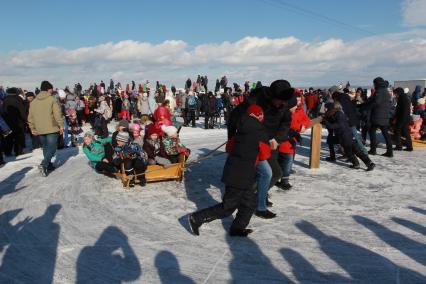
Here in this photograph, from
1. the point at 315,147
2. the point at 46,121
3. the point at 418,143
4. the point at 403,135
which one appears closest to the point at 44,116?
the point at 46,121

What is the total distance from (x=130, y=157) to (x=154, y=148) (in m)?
0.64

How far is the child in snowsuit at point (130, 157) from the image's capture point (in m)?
6.64

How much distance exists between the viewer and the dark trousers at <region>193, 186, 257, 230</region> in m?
4.31

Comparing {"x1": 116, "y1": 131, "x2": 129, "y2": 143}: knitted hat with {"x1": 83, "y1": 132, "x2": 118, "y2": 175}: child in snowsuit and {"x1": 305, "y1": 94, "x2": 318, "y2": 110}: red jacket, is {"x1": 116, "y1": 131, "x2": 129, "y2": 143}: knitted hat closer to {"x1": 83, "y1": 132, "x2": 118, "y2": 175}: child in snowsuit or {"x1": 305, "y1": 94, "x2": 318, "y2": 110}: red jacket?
{"x1": 83, "y1": 132, "x2": 118, "y2": 175}: child in snowsuit

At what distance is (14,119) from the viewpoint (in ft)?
35.2

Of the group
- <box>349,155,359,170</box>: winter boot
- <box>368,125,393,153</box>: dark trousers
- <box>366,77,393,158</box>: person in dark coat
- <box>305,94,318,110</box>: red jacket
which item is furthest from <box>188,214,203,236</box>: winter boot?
<box>305,94,318,110</box>: red jacket

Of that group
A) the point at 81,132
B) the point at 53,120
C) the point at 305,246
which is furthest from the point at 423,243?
the point at 81,132

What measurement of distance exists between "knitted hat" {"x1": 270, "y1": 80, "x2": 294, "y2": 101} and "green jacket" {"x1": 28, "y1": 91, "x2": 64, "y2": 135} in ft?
16.5

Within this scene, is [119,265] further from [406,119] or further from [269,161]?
[406,119]

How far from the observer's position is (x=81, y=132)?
16344 mm

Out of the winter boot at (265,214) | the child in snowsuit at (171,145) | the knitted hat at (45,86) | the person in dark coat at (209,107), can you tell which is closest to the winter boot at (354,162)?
the child in snowsuit at (171,145)

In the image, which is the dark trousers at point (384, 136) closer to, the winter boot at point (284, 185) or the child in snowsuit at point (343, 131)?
the child in snowsuit at point (343, 131)

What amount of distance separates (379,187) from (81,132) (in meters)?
12.8

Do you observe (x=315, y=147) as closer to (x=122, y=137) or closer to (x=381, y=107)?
(x=381, y=107)
